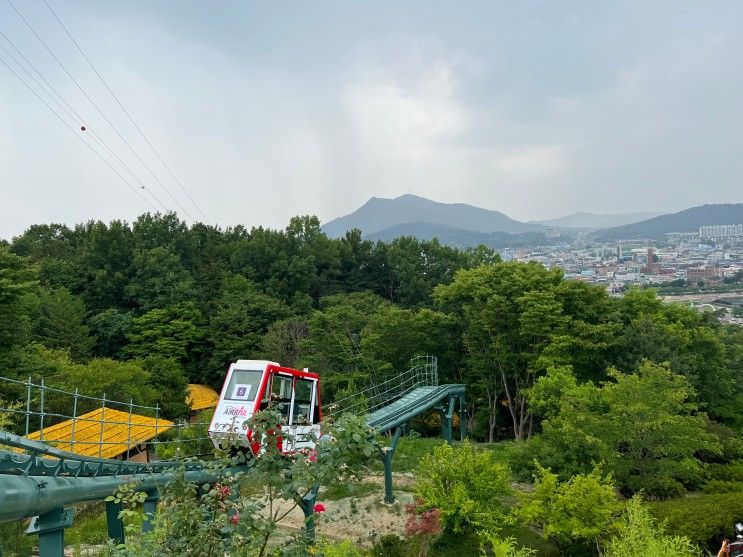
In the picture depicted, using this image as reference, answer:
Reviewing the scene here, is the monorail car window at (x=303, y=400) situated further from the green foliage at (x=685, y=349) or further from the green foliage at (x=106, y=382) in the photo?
the green foliage at (x=685, y=349)

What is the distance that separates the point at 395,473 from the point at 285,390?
276 inches

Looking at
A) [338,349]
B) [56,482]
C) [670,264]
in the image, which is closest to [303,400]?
[56,482]

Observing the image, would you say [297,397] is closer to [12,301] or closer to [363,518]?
[363,518]

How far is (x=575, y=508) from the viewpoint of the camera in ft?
34.1

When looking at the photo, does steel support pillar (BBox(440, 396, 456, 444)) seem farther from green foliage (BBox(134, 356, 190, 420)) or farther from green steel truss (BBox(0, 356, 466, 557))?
green foliage (BBox(134, 356, 190, 420))

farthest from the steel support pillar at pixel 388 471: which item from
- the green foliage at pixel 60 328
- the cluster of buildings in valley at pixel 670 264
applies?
the cluster of buildings in valley at pixel 670 264

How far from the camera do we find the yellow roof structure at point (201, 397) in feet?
95.1

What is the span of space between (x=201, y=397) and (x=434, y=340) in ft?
45.1

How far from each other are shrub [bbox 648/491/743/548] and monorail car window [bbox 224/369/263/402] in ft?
27.8

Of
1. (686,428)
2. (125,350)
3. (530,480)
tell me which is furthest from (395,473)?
(125,350)

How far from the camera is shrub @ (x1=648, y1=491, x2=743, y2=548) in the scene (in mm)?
11094

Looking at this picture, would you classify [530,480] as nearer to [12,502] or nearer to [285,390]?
[285,390]

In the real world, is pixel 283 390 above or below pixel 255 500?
below

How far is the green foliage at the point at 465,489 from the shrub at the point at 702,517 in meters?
3.15
